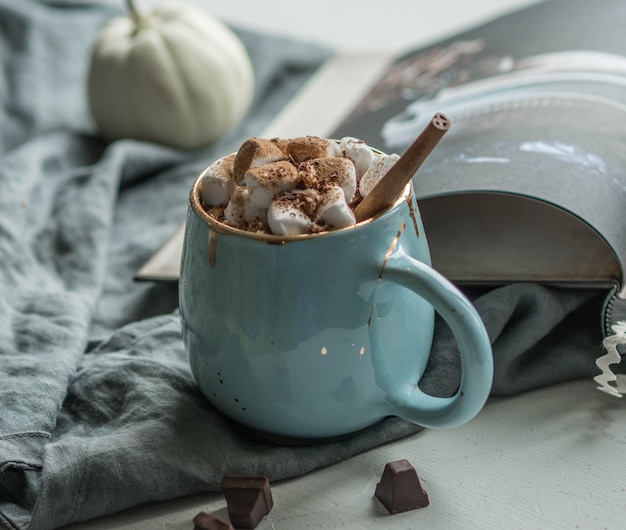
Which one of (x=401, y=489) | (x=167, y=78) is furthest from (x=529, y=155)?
(x=167, y=78)

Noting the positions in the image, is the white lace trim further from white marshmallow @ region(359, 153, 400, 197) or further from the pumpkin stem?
the pumpkin stem

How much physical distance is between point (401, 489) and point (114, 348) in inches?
11.7

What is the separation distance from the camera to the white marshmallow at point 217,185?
1.81ft

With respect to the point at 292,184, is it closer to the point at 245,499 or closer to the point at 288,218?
the point at 288,218

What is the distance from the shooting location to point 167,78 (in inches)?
39.4

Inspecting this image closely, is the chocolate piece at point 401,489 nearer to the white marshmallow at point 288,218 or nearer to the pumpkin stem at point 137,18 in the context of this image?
the white marshmallow at point 288,218

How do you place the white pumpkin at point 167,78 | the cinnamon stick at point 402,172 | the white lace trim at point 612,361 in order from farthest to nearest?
the white pumpkin at point 167,78, the white lace trim at point 612,361, the cinnamon stick at point 402,172

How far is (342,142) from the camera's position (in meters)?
0.58

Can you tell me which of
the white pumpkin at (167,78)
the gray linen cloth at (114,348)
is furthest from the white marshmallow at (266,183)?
the white pumpkin at (167,78)

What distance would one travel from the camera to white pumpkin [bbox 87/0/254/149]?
101 centimetres

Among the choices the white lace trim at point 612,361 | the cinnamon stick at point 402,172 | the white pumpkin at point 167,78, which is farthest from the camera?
the white pumpkin at point 167,78

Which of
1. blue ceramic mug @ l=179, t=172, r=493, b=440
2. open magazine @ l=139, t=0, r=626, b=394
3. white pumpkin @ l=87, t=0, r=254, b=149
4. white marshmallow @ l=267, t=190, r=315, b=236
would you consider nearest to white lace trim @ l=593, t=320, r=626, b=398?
open magazine @ l=139, t=0, r=626, b=394

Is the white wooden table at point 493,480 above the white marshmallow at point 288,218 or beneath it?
beneath

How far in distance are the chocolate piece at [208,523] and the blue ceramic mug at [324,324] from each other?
0.08 metres
